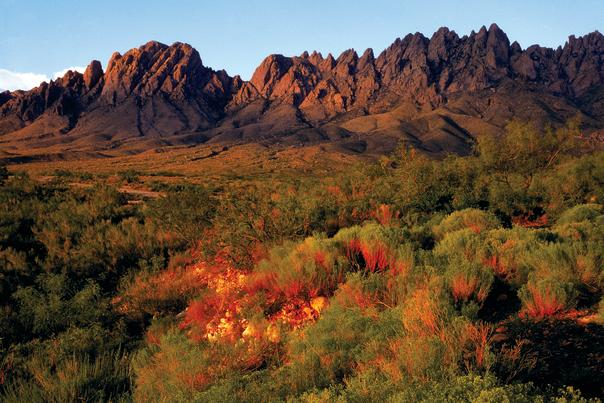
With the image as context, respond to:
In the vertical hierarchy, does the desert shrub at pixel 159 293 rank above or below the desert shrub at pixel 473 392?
below

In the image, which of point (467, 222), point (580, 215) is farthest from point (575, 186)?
point (467, 222)

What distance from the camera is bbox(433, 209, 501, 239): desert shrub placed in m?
10.8

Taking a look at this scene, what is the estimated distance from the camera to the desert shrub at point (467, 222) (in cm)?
1075

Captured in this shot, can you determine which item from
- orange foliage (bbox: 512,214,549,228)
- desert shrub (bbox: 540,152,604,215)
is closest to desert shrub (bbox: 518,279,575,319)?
orange foliage (bbox: 512,214,549,228)

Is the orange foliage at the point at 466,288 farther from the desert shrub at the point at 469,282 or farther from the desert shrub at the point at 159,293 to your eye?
the desert shrub at the point at 159,293

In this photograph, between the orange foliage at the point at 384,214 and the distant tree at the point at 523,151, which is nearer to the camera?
the orange foliage at the point at 384,214

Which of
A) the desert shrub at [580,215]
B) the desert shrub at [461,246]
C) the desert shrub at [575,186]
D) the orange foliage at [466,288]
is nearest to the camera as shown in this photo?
the orange foliage at [466,288]

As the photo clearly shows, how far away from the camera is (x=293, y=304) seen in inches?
289

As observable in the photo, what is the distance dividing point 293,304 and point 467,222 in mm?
6160

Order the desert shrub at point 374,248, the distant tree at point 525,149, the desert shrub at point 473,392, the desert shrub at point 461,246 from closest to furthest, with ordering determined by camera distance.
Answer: the desert shrub at point 473,392
the desert shrub at point 461,246
the desert shrub at point 374,248
the distant tree at point 525,149

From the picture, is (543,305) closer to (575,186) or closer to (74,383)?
(74,383)

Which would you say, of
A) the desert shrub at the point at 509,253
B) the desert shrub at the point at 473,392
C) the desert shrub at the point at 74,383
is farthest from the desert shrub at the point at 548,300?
the desert shrub at the point at 74,383

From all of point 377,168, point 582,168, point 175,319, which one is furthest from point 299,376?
point 582,168

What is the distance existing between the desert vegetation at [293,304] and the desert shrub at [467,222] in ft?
0.23
